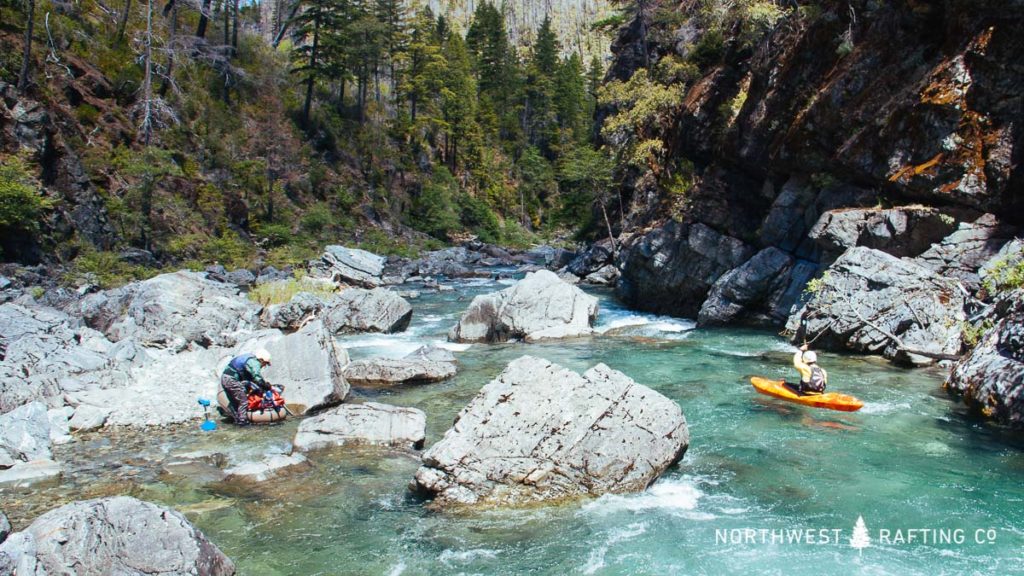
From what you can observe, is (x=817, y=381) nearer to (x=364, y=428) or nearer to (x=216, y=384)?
(x=364, y=428)

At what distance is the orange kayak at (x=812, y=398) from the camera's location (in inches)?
403

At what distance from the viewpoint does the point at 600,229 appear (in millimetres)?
38094

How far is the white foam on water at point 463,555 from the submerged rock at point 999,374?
25.7 feet

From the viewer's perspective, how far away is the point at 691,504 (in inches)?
281

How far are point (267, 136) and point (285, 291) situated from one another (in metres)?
24.3

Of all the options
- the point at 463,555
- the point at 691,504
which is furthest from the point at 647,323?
the point at 463,555

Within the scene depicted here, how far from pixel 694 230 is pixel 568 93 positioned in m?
48.0

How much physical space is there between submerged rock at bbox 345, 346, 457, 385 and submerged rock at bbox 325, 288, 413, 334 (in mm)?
5012

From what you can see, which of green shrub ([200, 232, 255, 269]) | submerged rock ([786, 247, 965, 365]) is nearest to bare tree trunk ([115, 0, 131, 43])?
green shrub ([200, 232, 255, 269])

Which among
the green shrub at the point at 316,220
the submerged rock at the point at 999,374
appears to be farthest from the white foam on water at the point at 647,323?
the green shrub at the point at 316,220

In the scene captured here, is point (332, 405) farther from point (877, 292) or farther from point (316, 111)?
point (316, 111)

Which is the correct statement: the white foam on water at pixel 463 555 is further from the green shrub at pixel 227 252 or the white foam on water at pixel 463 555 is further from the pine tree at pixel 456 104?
the pine tree at pixel 456 104

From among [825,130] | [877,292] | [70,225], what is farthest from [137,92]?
[877,292]

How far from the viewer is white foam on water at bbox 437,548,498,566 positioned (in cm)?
605
